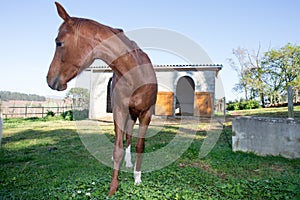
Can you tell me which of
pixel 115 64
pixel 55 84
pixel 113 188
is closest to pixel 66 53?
pixel 55 84

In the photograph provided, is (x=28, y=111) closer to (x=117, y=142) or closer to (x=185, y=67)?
(x=185, y=67)

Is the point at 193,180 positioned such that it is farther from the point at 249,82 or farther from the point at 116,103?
the point at 249,82

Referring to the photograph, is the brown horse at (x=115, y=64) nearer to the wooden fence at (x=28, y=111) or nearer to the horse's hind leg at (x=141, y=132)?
the horse's hind leg at (x=141, y=132)

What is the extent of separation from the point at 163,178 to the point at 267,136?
2.74m

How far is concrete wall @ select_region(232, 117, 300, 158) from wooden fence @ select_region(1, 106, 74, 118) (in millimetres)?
12702

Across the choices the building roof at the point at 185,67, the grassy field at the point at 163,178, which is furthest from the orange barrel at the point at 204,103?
the grassy field at the point at 163,178

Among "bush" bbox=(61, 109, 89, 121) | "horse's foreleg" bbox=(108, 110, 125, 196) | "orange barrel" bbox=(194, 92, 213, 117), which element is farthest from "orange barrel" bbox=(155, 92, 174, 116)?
"horse's foreleg" bbox=(108, 110, 125, 196)

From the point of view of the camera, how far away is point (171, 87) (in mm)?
14250

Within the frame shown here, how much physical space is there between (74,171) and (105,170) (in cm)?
47

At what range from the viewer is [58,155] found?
450 centimetres

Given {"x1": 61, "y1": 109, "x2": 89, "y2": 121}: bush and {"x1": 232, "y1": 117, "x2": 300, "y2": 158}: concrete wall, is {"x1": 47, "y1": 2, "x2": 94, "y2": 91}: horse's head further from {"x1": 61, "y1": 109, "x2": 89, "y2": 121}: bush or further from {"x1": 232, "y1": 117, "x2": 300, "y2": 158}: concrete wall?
{"x1": 61, "y1": 109, "x2": 89, "y2": 121}: bush

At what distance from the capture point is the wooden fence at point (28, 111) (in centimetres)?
1460

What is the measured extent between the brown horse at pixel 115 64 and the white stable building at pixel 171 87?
11216 millimetres

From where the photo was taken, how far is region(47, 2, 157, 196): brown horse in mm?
1863
